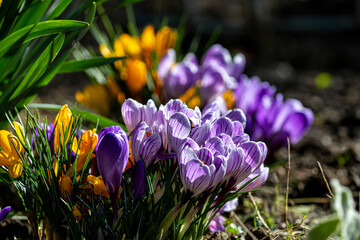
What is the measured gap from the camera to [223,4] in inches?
237

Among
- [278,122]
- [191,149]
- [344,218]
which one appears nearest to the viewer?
[344,218]

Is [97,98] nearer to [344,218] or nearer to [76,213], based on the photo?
[76,213]

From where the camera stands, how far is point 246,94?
1681mm

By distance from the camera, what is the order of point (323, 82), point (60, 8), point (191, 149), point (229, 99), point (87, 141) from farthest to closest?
point (323, 82) → point (229, 99) → point (60, 8) → point (87, 141) → point (191, 149)

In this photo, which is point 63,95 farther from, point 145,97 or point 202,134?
point 202,134

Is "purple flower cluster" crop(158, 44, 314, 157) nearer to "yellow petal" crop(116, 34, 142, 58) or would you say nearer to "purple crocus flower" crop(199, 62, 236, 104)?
"purple crocus flower" crop(199, 62, 236, 104)

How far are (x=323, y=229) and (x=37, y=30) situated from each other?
0.73 meters

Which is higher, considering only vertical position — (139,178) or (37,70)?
(37,70)

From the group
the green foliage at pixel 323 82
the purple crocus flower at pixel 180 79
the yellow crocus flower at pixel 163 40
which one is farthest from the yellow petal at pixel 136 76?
the green foliage at pixel 323 82

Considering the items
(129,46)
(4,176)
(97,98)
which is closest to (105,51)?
(129,46)

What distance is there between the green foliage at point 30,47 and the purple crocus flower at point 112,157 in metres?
0.29

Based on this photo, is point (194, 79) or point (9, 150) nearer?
point (9, 150)

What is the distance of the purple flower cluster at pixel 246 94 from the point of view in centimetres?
150

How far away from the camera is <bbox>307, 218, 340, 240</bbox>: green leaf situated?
2.27ft
